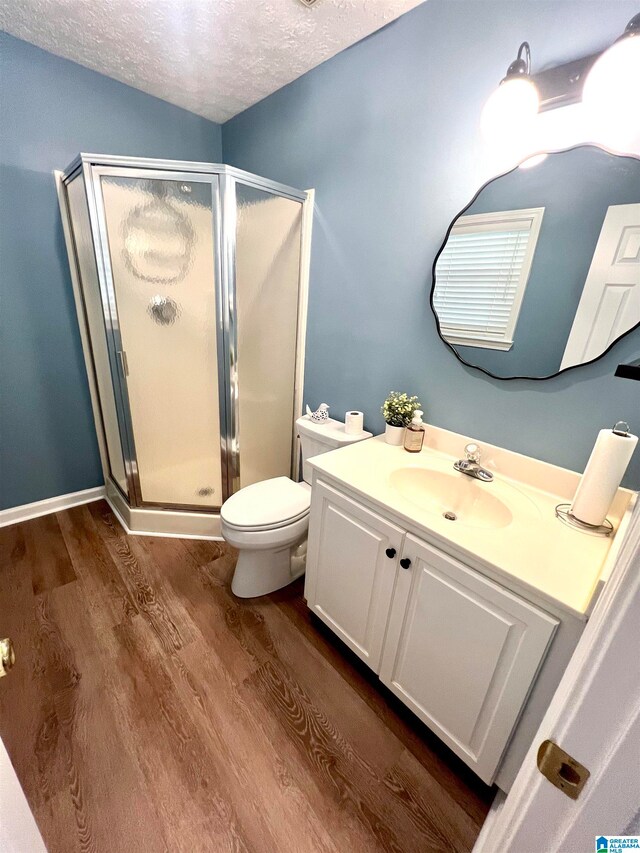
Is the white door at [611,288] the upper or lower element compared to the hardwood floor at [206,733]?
→ upper

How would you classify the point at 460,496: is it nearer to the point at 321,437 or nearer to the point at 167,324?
the point at 321,437

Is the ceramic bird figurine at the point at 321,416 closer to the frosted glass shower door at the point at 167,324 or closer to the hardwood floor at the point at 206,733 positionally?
the frosted glass shower door at the point at 167,324

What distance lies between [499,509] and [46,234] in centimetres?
253

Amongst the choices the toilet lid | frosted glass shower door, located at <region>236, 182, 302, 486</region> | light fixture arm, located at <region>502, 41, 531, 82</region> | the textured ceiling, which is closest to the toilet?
the toilet lid

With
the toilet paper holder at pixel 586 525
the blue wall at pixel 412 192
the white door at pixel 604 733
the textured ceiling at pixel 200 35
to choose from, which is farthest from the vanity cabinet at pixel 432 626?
the textured ceiling at pixel 200 35

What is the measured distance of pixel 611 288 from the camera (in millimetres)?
Answer: 1007

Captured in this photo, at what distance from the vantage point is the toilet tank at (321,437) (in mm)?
1646

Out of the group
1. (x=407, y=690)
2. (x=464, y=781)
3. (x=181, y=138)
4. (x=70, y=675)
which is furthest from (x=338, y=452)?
(x=181, y=138)

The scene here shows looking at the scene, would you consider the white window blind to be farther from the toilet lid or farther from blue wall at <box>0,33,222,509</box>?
blue wall at <box>0,33,222,509</box>

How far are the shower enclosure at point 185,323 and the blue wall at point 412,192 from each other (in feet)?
0.84

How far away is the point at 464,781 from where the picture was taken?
1.07 metres

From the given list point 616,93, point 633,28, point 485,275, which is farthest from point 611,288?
point 633,28

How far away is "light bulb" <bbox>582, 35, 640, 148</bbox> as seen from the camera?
2.85 feet

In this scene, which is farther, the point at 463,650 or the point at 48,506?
the point at 48,506
